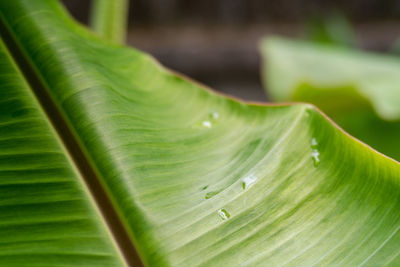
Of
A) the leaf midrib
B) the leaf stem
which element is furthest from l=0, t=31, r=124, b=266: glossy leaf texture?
the leaf stem

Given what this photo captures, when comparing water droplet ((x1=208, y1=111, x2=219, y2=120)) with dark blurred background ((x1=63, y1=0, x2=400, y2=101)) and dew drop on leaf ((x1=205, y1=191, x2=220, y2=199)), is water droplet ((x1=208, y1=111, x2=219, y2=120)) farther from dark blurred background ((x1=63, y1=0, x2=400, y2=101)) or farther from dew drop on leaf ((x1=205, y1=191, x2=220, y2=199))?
dark blurred background ((x1=63, y1=0, x2=400, y2=101))

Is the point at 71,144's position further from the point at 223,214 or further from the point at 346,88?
the point at 346,88

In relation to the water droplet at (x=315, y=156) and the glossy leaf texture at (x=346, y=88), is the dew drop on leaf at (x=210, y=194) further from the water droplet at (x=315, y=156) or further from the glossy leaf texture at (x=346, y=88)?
the glossy leaf texture at (x=346, y=88)

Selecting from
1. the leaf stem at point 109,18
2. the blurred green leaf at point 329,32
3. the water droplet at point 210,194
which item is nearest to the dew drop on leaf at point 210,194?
the water droplet at point 210,194

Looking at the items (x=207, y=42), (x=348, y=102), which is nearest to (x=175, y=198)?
(x=348, y=102)

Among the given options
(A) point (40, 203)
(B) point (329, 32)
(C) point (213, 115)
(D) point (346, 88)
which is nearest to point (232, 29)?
(B) point (329, 32)
